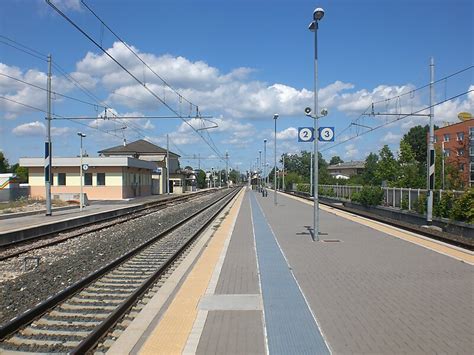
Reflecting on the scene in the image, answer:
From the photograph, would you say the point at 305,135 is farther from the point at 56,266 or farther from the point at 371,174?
the point at 371,174

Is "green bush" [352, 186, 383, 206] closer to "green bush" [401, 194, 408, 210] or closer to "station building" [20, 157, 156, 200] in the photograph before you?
"green bush" [401, 194, 408, 210]

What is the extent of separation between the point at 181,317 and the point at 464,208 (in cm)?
1337

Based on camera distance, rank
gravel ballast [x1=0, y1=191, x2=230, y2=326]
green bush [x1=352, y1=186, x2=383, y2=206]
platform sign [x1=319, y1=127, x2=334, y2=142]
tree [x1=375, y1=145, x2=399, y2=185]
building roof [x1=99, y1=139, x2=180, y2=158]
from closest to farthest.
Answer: gravel ballast [x1=0, y1=191, x2=230, y2=326] < platform sign [x1=319, y1=127, x2=334, y2=142] < green bush [x1=352, y1=186, x2=383, y2=206] < tree [x1=375, y1=145, x2=399, y2=185] < building roof [x1=99, y1=139, x2=180, y2=158]

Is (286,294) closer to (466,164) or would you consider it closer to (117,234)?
(117,234)

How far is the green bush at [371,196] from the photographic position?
28.7 m

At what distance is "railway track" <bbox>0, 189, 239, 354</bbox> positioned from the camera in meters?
5.66

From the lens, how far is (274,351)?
5113mm

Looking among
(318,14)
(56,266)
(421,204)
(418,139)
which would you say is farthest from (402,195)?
(418,139)

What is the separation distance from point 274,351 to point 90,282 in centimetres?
528

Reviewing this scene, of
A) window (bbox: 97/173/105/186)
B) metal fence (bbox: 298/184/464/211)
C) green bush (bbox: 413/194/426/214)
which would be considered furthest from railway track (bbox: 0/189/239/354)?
window (bbox: 97/173/105/186)

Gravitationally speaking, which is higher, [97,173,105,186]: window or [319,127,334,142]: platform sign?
[319,127,334,142]: platform sign

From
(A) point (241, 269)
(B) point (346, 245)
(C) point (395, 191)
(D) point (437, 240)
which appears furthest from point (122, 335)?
(C) point (395, 191)

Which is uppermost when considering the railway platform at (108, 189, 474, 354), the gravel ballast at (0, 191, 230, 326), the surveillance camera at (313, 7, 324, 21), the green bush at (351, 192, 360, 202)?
the surveillance camera at (313, 7, 324, 21)

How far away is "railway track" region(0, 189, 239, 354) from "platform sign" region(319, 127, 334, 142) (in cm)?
622
